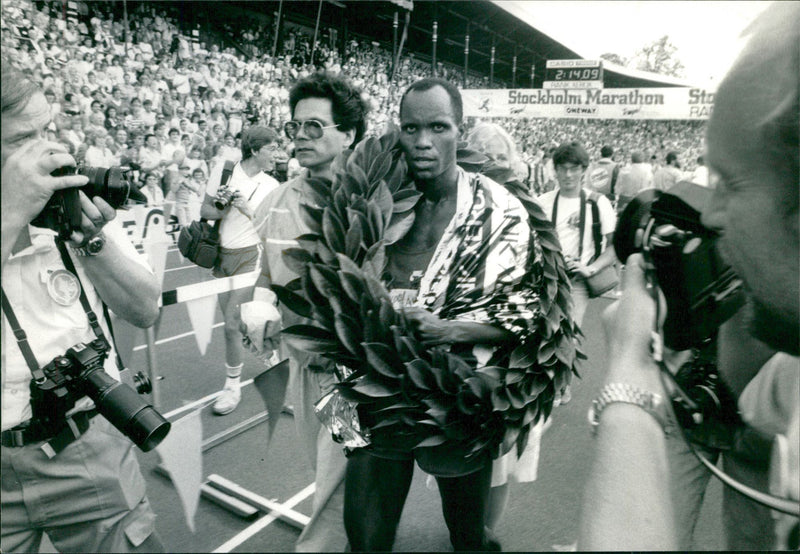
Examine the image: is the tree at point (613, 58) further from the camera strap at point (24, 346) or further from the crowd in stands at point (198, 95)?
the camera strap at point (24, 346)

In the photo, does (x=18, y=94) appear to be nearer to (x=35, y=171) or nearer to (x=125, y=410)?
(x=35, y=171)

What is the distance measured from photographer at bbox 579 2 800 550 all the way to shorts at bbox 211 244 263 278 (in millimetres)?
3536

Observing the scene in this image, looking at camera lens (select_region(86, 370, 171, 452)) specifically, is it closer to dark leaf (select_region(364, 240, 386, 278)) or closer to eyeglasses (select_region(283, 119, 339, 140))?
dark leaf (select_region(364, 240, 386, 278))

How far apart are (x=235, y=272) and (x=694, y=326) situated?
361 centimetres

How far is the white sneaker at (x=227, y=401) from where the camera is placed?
4.05 metres

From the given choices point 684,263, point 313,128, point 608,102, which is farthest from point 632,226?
point 608,102

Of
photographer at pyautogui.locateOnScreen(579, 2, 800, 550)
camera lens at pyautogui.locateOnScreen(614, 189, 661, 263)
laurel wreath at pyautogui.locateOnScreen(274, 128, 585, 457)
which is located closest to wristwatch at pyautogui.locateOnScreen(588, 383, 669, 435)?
photographer at pyautogui.locateOnScreen(579, 2, 800, 550)

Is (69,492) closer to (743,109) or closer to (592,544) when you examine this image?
(592,544)

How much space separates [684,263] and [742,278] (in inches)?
12.2

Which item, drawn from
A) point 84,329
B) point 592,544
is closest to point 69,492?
point 84,329

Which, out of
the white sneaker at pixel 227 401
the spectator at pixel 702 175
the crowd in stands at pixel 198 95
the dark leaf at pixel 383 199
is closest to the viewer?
the spectator at pixel 702 175

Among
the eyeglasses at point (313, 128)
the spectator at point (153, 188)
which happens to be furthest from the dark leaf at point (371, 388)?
the spectator at point (153, 188)

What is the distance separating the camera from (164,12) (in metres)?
13.6

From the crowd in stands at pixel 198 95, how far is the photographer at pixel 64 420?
30 cm
